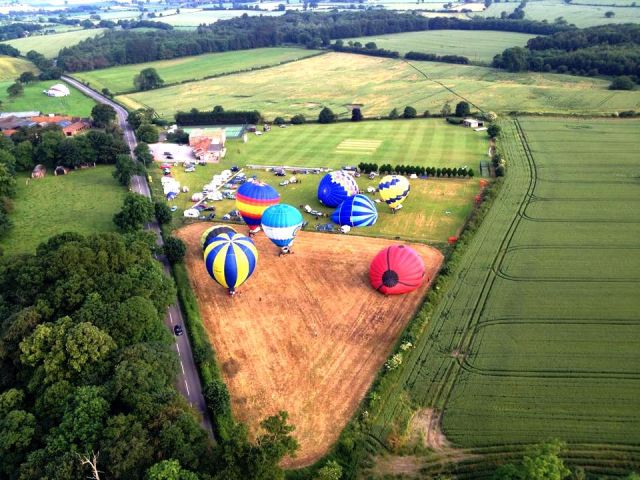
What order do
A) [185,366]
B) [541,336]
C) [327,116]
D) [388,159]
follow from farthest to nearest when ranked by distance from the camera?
[327,116]
[388,159]
[541,336]
[185,366]

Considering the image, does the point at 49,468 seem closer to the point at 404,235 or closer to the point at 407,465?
the point at 407,465

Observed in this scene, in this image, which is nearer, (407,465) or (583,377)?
(407,465)

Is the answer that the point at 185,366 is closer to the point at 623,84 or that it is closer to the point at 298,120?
the point at 298,120

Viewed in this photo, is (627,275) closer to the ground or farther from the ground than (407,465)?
farther from the ground

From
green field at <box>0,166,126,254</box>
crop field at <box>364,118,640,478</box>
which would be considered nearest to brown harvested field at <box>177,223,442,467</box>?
crop field at <box>364,118,640,478</box>

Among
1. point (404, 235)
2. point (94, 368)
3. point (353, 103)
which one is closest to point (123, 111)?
point (353, 103)

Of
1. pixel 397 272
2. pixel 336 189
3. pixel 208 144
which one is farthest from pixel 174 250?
pixel 208 144

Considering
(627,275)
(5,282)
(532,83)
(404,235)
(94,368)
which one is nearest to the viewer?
(94,368)
